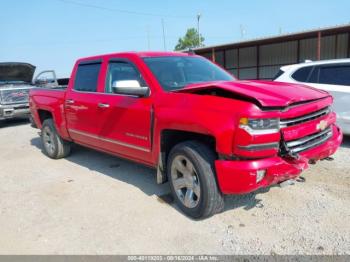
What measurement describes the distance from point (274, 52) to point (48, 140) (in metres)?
17.8

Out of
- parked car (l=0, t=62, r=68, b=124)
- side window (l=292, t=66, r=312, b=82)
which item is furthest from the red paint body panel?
parked car (l=0, t=62, r=68, b=124)

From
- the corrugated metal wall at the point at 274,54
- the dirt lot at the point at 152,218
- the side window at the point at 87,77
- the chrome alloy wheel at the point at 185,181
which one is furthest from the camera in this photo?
the corrugated metal wall at the point at 274,54

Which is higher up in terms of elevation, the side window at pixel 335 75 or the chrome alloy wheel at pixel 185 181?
the side window at pixel 335 75

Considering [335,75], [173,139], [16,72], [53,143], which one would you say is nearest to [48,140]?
[53,143]

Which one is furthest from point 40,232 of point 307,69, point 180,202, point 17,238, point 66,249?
point 307,69

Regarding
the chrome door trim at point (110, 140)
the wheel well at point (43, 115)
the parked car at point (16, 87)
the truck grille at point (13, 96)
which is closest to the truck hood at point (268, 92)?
the chrome door trim at point (110, 140)

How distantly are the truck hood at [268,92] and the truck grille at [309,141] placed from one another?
392mm

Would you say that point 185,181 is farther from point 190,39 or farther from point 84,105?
point 190,39

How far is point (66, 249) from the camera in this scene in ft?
10.2

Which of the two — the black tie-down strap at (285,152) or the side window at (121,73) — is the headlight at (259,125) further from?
the side window at (121,73)

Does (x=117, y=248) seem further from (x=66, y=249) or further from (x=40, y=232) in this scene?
(x=40, y=232)

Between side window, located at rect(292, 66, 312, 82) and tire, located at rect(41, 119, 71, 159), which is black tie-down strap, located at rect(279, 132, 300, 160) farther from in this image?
tire, located at rect(41, 119, 71, 159)

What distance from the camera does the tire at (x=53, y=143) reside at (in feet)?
20.0

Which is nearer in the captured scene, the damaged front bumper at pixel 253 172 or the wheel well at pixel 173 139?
the damaged front bumper at pixel 253 172
